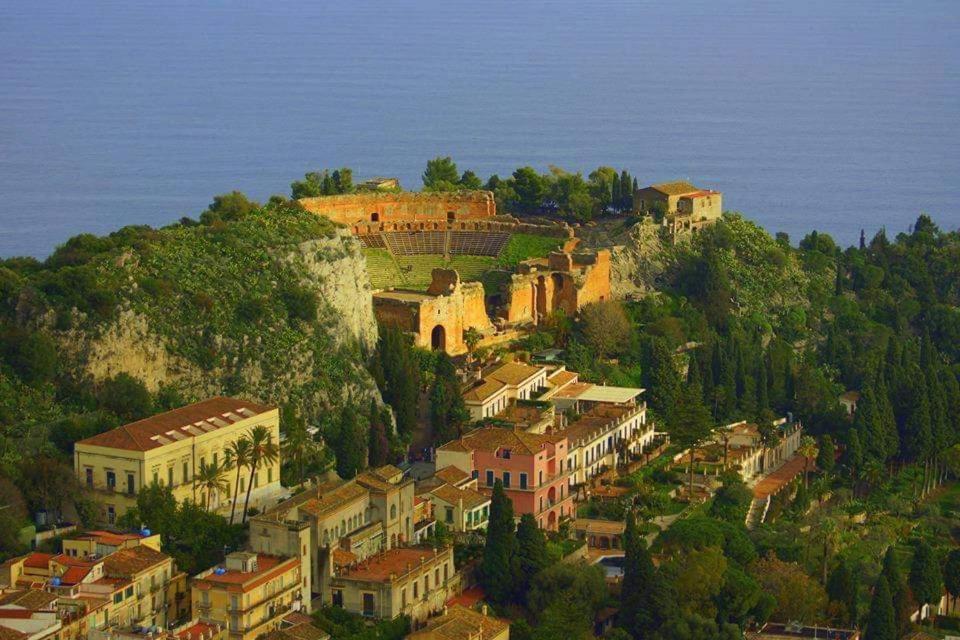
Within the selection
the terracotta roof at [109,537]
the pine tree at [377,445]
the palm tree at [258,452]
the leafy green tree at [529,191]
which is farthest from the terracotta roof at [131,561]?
the leafy green tree at [529,191]

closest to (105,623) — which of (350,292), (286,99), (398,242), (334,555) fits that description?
(334,555)

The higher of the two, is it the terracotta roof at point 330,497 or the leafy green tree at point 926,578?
the terracotta roof at point 330,497

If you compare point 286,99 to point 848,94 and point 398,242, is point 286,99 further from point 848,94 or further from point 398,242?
point 398,242

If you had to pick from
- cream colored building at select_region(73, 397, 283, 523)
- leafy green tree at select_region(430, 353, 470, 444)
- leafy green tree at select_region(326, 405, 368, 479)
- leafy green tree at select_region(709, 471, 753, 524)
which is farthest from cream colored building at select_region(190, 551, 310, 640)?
leafy green tree at select_region(709, 471, 753, 524)

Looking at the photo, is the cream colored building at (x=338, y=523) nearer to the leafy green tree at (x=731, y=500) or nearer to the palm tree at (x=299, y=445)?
the palm tree at (x=299, y=445)

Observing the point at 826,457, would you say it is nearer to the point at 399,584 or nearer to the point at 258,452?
the point at 258,452

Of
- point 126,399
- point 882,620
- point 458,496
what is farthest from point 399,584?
point 882,620
